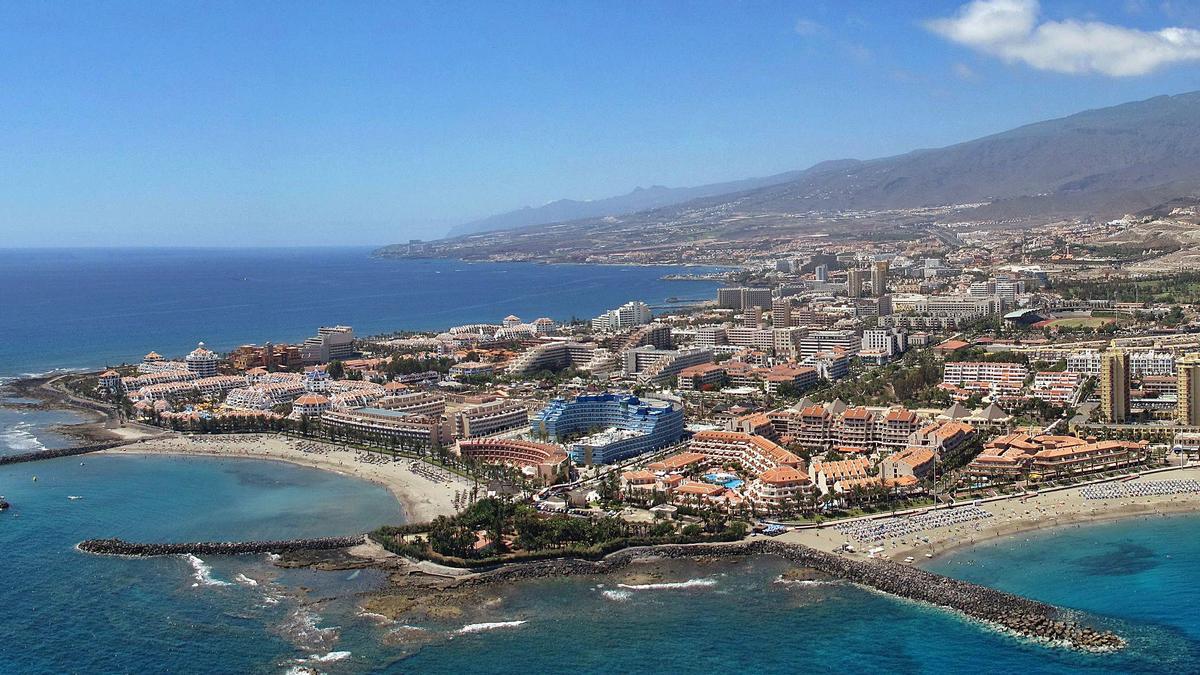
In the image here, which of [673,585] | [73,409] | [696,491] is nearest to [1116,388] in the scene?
[696,491]

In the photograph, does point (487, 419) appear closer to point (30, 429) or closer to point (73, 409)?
point (30, 429)

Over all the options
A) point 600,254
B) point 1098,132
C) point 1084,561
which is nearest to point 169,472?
point 1084,561

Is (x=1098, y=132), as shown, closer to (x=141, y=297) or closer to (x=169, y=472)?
(x=141, y=297)

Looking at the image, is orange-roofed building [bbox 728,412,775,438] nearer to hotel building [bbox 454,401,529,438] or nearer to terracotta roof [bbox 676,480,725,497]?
terracotta roof [bbox 676,480,725,497]

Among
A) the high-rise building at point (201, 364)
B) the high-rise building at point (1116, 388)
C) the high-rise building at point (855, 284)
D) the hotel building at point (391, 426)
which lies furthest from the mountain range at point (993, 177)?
the hotel building at point (391, 426)

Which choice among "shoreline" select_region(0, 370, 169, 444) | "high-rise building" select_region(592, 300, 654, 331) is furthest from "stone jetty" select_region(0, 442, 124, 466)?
"high-rise building" select_region(592, 300, 654, 331)

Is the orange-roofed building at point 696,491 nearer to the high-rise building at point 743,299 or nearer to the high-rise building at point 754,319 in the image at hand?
the high-rise building at point 754,319
